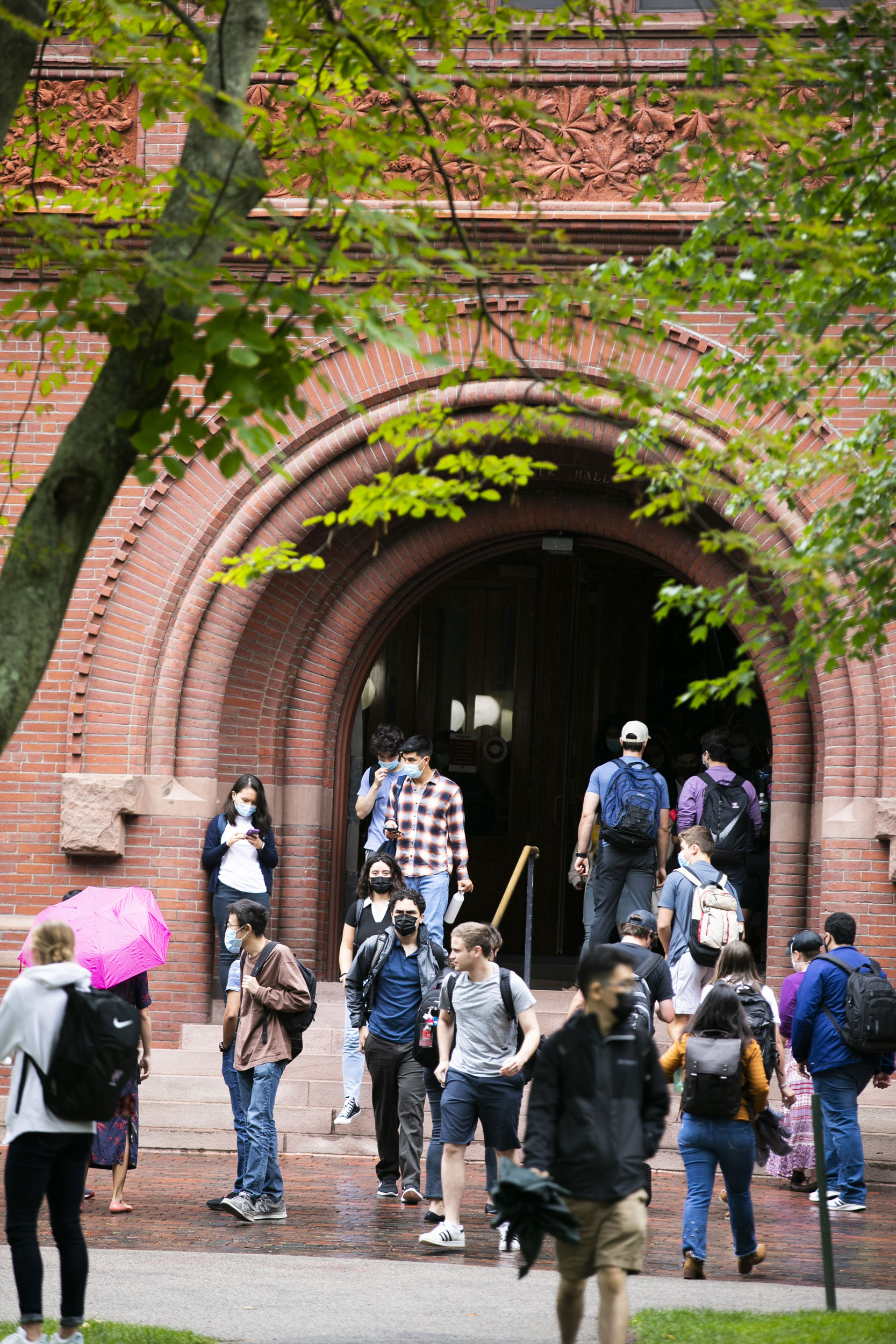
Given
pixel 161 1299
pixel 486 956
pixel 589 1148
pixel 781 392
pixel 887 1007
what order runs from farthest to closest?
pixel 887 1007 → pixel 486 956 → pixel 781 392 → pixel 161 1299 → pixel 589 1148

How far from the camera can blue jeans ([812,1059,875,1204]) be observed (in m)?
9.27

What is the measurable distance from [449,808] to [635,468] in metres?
4.89

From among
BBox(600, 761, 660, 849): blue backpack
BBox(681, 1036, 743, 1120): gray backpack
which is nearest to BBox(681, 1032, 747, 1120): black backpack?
BBox(681, 1036, 743, 1120): gray backpack

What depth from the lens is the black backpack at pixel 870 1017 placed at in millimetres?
9102

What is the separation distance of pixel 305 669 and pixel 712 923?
4.29m

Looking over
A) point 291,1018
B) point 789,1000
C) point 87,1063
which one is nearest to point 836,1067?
point 789,1000

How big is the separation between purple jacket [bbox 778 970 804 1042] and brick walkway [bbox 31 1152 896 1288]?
42.1 inches

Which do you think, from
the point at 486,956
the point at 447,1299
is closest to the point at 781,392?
the point at 486,956

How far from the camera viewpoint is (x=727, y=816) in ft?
38.5

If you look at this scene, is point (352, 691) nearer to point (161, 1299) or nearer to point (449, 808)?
point (449, 808)

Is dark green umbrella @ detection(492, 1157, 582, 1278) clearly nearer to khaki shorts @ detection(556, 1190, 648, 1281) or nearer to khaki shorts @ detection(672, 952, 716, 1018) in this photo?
khaki shorts @ detection(556, 1190, 648, 1281)

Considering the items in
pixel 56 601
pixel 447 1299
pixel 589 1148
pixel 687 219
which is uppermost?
pixel 687 219

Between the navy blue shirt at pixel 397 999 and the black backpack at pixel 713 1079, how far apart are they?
7.19ft

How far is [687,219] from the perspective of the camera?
11.3 m
